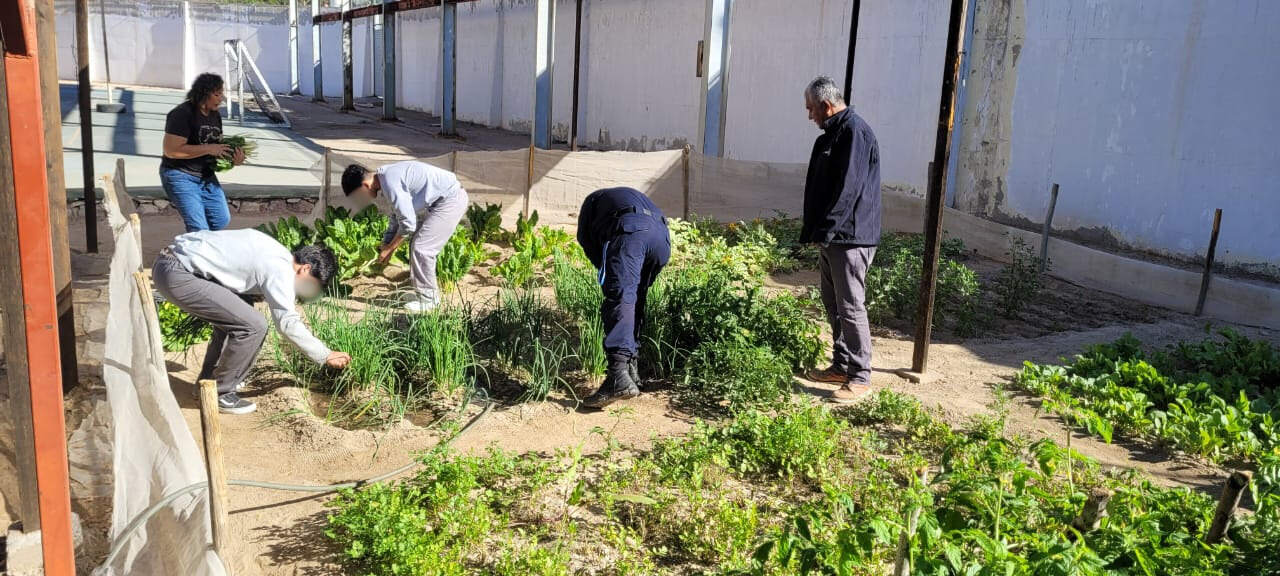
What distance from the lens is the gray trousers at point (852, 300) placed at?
4.95 m

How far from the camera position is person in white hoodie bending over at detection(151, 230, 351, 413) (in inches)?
171

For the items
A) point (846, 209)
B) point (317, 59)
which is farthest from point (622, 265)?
point (317, 59)

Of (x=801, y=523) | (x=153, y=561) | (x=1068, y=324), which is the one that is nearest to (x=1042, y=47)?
(x=1068, y=324)

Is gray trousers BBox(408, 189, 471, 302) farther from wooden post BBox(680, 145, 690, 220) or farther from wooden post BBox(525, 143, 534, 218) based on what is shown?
wooden post BBox(680, 145, 690, 220)

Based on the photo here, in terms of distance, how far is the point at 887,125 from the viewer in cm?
1174

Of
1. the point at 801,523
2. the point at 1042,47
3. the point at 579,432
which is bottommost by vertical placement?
the point at 579,432

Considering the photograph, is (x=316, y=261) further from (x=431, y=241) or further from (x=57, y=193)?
(x=431, y=241)

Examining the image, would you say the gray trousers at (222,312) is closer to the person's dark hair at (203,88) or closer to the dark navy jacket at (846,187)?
the person's dark hair at (203,88)

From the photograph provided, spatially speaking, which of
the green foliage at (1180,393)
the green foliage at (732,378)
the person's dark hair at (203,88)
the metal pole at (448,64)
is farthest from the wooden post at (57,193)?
the metal pole at (448,64)

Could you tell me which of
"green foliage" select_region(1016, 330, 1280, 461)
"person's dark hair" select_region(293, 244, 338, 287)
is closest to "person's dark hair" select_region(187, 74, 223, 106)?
"person's dark hair" select_region(293, 244, 338, 287)

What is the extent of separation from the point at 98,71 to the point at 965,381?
36031 millimetres

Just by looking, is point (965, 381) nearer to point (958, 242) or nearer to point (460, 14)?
point (958, 242)

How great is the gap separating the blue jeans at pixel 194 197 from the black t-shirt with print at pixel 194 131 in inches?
1.9

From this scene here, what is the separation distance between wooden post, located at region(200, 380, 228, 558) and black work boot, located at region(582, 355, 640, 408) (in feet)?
7.88
